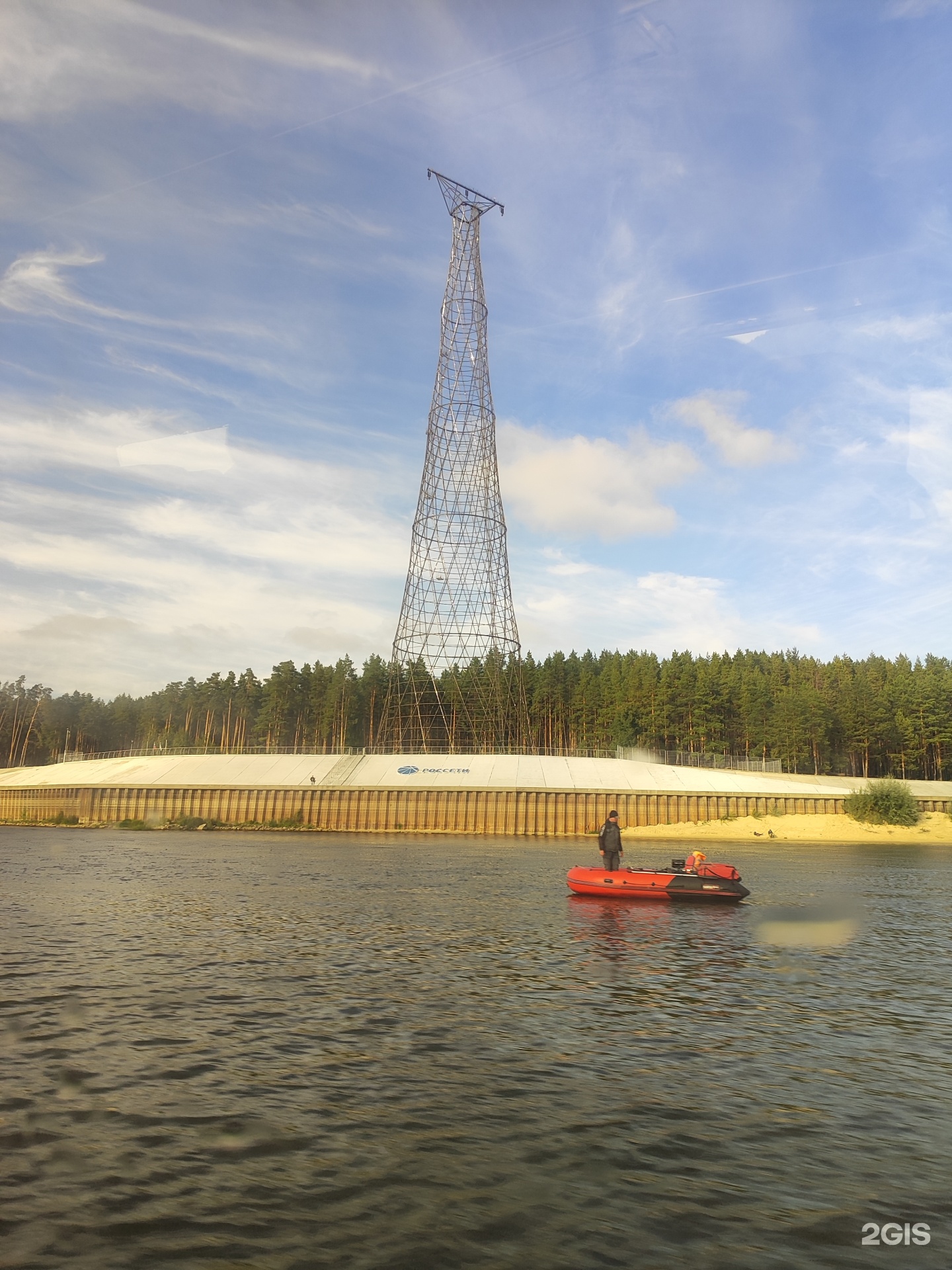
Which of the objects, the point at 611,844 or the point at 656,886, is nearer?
the point at 656,886

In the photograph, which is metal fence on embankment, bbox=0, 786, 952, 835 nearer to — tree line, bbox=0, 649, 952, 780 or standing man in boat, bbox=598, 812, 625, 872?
tree line, bbox=0, 649, 952, 780

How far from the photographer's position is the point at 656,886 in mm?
37750

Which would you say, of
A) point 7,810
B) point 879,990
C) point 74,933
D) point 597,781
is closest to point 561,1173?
point 879,990

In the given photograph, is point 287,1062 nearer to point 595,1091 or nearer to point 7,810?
point 595,1091

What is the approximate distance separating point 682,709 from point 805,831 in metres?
65.6

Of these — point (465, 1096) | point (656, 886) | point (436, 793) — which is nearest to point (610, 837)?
point (656, 886)

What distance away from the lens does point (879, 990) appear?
2175 centimetres

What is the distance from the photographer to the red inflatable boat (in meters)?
37.4

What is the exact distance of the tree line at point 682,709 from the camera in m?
135

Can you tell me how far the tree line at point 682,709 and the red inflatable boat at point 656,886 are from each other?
214 feet

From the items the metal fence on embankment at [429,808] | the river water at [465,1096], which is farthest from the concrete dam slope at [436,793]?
the river water at [465,1096]

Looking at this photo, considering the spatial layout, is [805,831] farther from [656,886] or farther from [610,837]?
[656,886]

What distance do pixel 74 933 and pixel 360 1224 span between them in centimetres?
2215

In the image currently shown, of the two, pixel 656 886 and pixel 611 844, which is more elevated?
pixel 611 844
